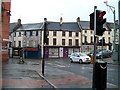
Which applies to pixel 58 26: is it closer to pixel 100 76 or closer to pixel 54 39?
pixel 54 39

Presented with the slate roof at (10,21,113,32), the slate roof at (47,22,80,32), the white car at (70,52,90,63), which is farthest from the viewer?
the slate roof at (47,22,80,32)

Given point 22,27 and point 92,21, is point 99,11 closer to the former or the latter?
point 92,21

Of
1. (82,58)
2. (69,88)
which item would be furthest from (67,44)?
(69,88)

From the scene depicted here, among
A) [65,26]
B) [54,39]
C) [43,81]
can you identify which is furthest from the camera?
[65,26]

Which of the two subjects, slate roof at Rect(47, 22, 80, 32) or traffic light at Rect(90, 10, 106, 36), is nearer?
traffic light at Rect(90, 10, 106, 36)

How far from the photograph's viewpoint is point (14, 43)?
258ft

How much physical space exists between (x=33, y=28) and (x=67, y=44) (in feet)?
31.3

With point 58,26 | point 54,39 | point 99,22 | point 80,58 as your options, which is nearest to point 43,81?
point 99,22

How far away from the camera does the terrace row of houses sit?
2837 inches

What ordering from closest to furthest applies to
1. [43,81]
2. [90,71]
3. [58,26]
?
[43,81]
[90,71]
[58,26]

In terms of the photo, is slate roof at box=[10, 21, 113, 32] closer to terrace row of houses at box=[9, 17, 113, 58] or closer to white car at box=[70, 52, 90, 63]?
terrace row of houses at box=[9, 17, 113, 58]

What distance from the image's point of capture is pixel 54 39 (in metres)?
73.0

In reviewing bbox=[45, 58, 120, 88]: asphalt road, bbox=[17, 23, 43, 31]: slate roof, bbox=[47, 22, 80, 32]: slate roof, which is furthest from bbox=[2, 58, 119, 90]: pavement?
bbox=[47, 22, 80, 32]: slate roof

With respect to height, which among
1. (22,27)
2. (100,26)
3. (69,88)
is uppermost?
(22,27)
